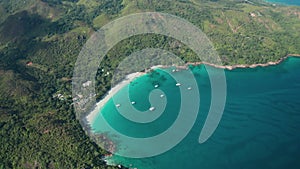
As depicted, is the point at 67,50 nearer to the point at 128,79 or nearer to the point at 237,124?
the point at 128,79

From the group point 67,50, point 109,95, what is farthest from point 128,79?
point 67,50

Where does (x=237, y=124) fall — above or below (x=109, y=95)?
above

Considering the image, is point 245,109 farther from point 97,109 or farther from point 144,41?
point 144,41

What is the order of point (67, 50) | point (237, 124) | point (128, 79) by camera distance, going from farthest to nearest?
point (67, 50), point (128, 79), point (237, 124)

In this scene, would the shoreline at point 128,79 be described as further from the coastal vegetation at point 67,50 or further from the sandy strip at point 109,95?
the coastal vegetation at point 67,50

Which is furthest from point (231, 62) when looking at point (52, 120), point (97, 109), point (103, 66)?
point (52, 120)

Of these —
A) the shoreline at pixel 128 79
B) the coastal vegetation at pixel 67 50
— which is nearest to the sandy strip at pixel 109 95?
the shoreline at pixel 128 79
